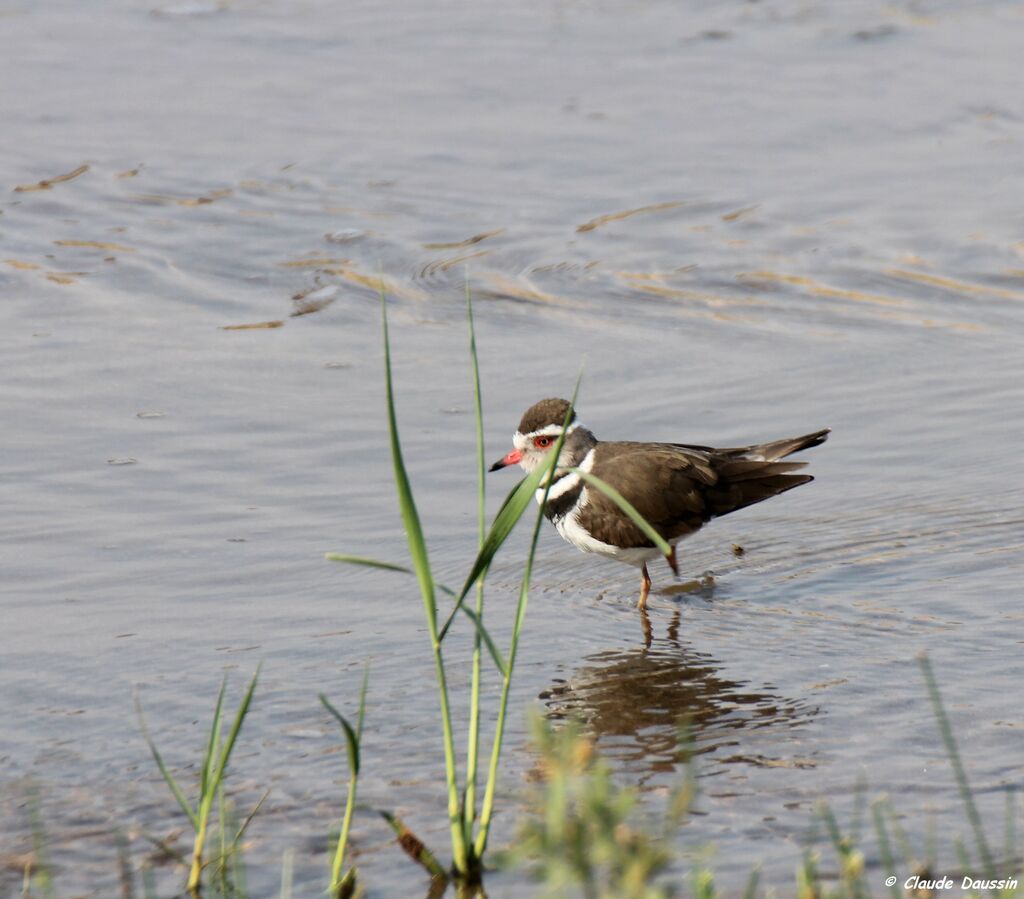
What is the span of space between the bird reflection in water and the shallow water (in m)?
0.02

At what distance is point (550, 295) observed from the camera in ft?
36.8

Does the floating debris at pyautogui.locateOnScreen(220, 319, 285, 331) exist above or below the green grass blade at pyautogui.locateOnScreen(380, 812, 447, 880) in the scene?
below

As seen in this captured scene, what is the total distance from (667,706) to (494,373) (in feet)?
14.2

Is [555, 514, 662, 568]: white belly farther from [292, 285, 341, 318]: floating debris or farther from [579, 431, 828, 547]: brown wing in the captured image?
[292, 285, 341, 318]: floating debris

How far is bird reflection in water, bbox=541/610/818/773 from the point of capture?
5.25 metres

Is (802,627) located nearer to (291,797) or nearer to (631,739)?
(631,739)

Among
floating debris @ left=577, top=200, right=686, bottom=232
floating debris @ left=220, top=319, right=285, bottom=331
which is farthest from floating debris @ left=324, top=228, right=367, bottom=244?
floating debris @ left=220, top=319, right=285, bottom=331

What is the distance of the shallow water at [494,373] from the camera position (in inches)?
209

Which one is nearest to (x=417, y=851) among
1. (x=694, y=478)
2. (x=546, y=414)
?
(x=694, y=478)

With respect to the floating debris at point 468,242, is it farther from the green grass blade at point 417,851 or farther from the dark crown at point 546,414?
the green grass blade at point 417,851

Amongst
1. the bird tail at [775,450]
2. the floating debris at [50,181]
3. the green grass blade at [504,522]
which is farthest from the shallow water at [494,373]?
the green grass blade at [504,522]

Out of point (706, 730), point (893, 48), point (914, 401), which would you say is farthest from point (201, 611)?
point (893, 48)

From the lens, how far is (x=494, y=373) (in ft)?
32.1

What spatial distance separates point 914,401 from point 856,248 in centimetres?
300
